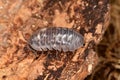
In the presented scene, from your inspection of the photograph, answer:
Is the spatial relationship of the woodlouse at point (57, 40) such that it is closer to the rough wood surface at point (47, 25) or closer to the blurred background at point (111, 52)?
the rough wood surface at point (47, 25)

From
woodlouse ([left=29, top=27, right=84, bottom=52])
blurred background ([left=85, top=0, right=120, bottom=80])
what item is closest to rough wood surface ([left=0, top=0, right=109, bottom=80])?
woodlouse ([left=29, top=27, right=84, bottom=52])

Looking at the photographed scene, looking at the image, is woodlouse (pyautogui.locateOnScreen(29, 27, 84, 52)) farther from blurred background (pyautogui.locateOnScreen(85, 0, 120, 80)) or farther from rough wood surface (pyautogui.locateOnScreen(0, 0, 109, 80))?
blurred background (pyautogui.locateOnScreen(85, 0, 120, 80))

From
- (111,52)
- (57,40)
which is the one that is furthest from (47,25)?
Result: (111,52)

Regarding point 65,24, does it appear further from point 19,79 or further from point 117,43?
point 117,43

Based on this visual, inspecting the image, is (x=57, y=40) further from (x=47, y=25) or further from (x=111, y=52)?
(x=111, y=52)

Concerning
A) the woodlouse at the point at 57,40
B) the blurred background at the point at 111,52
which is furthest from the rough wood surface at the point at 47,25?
the blurred background at the point at 111,52

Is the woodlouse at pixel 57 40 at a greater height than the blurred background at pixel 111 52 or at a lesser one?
greater
